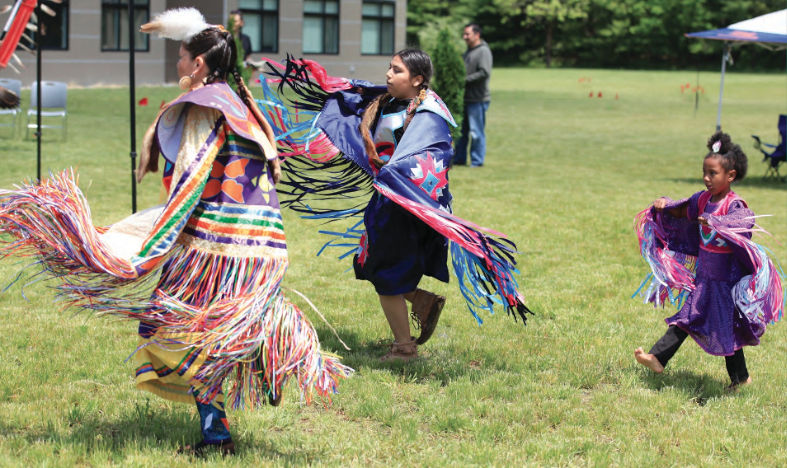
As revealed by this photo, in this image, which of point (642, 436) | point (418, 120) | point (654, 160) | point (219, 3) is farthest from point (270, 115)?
point (219, 3)

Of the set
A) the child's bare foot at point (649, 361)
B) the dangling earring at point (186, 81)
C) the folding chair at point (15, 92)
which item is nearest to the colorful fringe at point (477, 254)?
the child's bare foot at point (649, 361)

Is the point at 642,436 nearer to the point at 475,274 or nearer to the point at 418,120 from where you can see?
the point at 475,274

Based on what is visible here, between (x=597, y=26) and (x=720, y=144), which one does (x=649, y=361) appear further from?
(x=597, y=26)

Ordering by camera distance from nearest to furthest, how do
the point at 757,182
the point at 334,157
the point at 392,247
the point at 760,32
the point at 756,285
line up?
1. the point at 756,285
2. the point at 392,247
3. the point at 334,157
4. the point at 760,32
5. the point at 757,182

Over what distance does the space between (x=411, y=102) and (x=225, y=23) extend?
22076 millimetres

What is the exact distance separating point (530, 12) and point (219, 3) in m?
33.5

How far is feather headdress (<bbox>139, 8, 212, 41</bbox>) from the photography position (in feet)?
10.4

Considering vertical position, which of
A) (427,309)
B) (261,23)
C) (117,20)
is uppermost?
(261,23)

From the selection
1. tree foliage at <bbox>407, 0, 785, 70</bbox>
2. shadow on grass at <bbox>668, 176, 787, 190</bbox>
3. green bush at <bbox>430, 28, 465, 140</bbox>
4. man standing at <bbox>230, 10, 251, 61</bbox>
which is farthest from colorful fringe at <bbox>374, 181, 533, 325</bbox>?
tree foliage at <bbox>407, 0, 785, 70</bbox>

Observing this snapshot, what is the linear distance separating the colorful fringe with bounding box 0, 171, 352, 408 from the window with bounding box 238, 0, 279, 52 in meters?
25.1

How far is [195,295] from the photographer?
314 cm

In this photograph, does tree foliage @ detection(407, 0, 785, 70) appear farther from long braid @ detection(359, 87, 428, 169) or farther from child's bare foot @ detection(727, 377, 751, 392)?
child's bare foot @ detection(727, 377, 751, 392)

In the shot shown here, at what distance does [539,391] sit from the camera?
13.7 feet

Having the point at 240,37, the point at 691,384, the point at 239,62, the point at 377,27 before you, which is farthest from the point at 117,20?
the point at 691,384
